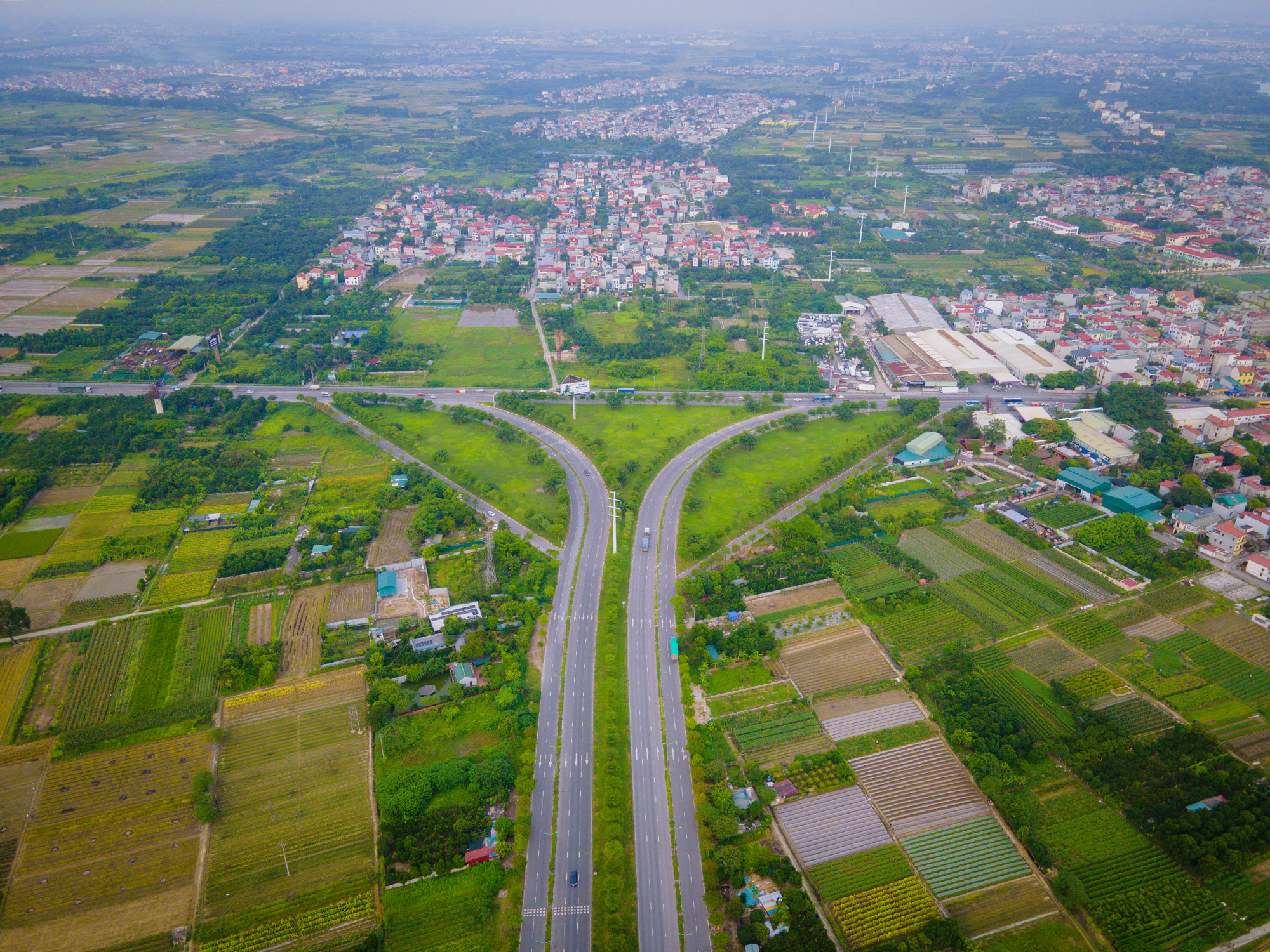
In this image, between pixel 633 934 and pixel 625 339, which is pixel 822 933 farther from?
pixel 625 339

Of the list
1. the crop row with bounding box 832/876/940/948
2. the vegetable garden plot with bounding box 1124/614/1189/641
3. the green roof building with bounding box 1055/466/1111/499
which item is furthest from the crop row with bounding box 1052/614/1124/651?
the crop row with bounding box 832/876/940/948

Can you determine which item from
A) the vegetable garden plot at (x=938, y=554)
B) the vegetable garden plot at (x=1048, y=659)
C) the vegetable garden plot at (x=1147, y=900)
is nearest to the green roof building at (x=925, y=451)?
the vegetable garden plot at (x=938, y=554)

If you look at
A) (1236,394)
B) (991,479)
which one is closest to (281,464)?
(991,479)

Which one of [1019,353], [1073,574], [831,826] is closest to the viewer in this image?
[831,826]

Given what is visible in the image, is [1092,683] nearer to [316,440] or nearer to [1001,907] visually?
[1001,907]

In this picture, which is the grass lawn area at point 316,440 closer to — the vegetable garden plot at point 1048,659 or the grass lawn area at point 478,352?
the grass lawn area at point 478,352

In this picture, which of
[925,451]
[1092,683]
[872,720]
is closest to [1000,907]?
[872,720]
